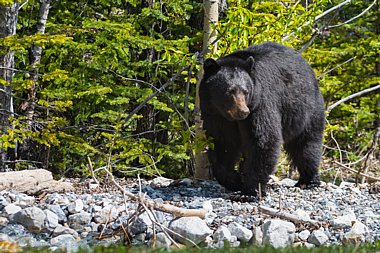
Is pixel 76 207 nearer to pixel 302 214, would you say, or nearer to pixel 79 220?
pixel 79 220

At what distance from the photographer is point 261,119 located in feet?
23.6

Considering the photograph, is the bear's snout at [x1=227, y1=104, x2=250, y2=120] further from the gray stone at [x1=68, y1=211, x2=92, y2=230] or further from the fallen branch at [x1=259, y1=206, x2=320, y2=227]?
the gray stone at [x1=68, y1=211, x2=92, y2=230]

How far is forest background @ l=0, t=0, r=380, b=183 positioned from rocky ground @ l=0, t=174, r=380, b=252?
2.96 feet

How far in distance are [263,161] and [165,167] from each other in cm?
358

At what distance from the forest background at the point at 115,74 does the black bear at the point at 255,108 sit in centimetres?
37

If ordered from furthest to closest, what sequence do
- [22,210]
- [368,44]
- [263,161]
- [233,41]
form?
[368,44] < [233,41] < [263,161] < [22,210]

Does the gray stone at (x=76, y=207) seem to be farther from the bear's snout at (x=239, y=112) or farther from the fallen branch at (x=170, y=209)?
the bear's snout at (x=239, y=112)

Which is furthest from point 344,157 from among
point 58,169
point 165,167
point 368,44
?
point 58,169

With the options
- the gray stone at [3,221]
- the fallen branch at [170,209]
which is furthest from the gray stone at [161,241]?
the gray stone at [3,221]

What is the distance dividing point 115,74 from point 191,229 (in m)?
4.77

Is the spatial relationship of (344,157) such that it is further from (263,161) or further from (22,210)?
(22,210)

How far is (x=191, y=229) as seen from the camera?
5.76 meters

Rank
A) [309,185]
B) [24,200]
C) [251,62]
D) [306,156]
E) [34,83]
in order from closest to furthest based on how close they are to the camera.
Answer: [24,200], [251,62], [306,156], [309,185], [34,83]

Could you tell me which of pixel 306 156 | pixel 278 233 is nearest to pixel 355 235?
pixel 278 233
